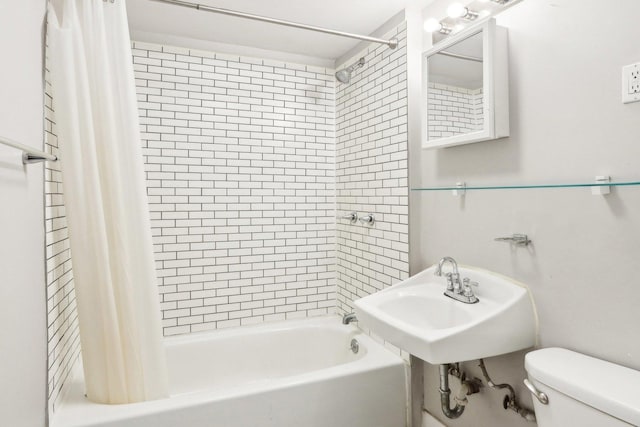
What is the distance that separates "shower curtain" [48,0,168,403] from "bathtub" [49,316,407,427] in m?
0.15

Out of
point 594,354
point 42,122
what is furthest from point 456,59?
point 42,122

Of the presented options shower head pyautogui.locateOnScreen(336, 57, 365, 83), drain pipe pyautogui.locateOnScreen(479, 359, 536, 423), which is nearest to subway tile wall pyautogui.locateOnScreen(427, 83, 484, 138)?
shower head pyautogui.locateOnScreen(336, 57, 365, 83)

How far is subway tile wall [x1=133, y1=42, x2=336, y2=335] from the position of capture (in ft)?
8.07

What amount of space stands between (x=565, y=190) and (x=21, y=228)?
6.22 ft

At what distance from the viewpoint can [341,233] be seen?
2854 millimetres

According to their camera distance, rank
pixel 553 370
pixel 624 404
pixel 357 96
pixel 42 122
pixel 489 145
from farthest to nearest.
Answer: pixel 357 96
pixel 489 145
pixel 42 122
pixel 553 370
pixel 624 404

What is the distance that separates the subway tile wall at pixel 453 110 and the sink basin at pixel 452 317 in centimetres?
67

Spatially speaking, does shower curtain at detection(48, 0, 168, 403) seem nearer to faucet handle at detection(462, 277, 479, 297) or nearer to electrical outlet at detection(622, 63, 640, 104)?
faucet handle at detection(462, 277, 479, 297)

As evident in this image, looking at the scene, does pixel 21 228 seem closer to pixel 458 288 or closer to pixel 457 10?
Answer: pixel 458 288

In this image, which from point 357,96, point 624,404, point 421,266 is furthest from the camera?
point 357,96

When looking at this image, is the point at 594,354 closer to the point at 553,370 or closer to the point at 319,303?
the point at 553,370

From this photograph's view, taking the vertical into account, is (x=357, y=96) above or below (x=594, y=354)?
above

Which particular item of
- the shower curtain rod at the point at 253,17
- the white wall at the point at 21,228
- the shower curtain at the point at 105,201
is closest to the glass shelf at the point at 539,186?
the shower curtain rod at the point at 253,17

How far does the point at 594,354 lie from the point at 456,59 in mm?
1330
